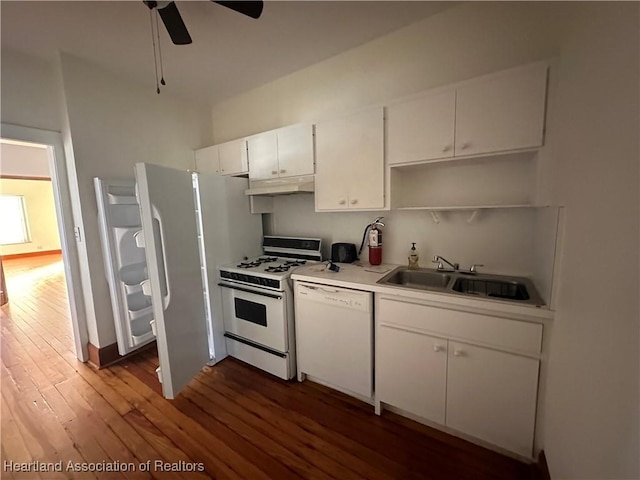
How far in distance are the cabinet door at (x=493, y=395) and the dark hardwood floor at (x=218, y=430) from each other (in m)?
0.17

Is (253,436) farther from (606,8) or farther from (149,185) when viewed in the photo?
(606,8)

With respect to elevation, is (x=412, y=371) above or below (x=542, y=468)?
above

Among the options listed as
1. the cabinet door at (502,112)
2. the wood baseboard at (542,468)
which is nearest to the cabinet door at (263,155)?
the cabinet door at (502,112)

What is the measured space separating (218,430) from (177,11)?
8.56 feet

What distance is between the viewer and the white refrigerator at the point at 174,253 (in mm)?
1732

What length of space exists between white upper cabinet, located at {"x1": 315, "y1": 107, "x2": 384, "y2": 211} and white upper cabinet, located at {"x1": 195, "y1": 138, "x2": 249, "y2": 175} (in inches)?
36.2

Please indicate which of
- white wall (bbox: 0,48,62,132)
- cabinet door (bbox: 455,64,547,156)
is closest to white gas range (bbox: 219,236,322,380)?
cabinet door (bbox: 455,64,547,156)

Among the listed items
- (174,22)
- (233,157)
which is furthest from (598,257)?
(233,157)

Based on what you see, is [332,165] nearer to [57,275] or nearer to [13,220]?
[57,275]

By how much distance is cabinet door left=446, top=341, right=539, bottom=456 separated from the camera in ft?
4.46

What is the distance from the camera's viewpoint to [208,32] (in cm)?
196

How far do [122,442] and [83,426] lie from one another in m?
0.39

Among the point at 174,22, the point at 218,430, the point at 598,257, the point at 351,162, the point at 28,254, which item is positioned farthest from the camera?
the point at 28,254

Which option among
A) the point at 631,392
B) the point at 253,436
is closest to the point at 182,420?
the point at 253,436
